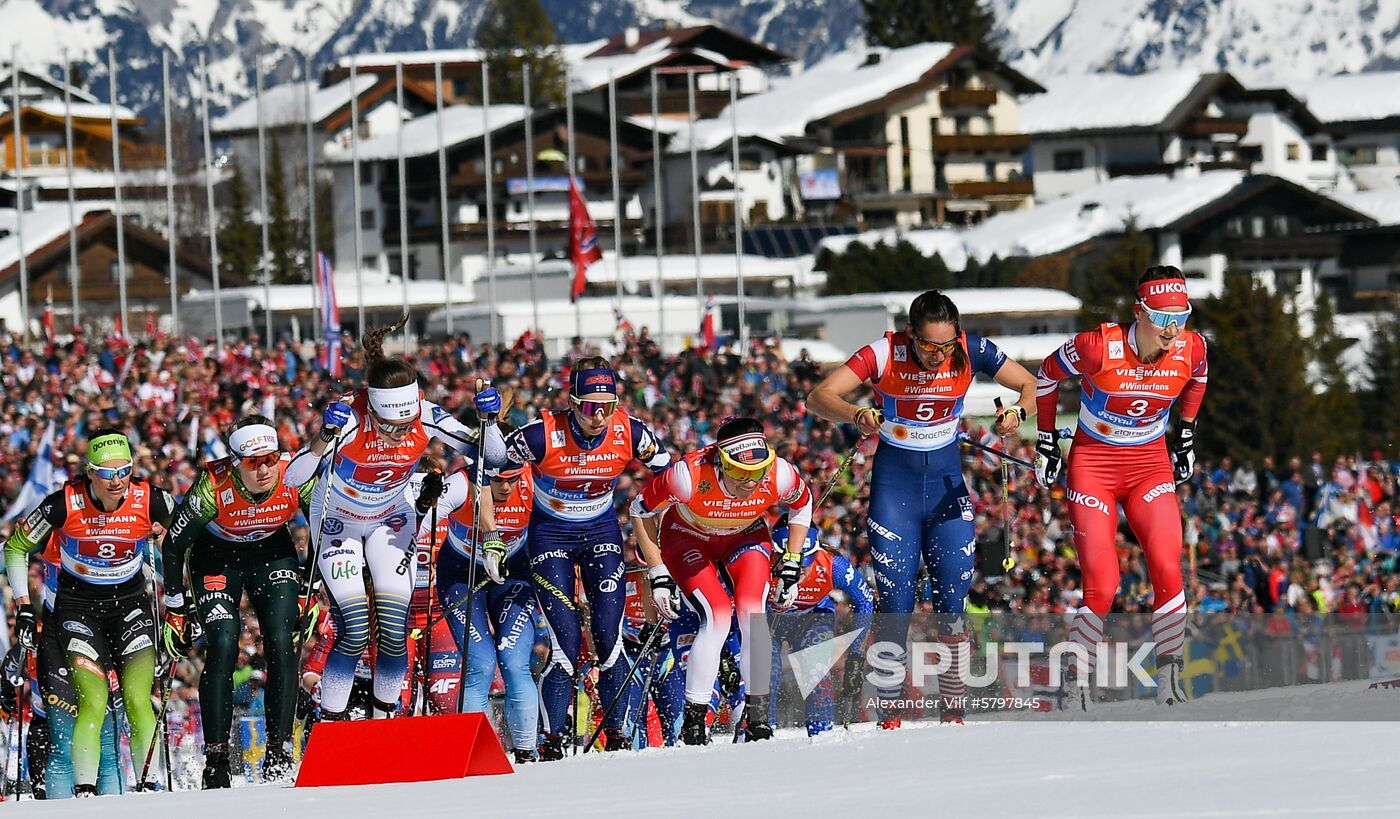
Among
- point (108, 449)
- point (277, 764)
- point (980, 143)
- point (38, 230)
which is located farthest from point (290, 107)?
point (277, 764)

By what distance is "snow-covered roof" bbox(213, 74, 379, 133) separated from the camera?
100m

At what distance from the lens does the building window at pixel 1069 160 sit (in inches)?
3435

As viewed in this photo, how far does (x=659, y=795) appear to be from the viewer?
8.34 m

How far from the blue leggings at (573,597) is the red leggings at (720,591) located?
496mm

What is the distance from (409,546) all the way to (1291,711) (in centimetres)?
457

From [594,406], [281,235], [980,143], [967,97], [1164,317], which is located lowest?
[594,406]

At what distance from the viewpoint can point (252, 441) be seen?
1141 centimetres

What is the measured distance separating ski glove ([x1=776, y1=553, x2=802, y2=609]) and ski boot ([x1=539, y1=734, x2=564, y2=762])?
140 centimetres

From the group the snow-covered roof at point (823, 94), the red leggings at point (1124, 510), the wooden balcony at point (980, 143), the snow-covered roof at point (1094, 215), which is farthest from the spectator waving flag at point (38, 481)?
the wooden balcony at point (980, 143)

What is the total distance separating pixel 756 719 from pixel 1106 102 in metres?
79.0

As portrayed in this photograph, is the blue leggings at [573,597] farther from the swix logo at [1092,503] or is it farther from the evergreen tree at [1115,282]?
the evergreen tree at [1115,282]

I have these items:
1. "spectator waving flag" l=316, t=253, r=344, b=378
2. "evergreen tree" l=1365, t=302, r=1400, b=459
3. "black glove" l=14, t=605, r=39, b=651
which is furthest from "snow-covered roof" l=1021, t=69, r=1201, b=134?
"black glove" l=14, t=605, r=39, b=651

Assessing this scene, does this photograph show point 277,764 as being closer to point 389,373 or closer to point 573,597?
point 573,597

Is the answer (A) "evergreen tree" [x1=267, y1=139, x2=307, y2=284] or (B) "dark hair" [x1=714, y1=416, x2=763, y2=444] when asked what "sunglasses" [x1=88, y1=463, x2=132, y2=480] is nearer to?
(B) "dark hair" [x1=714, y1=416, x2=763, y2=444]
